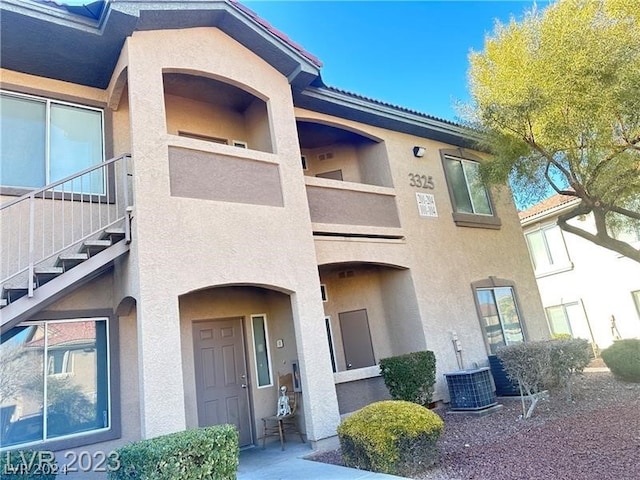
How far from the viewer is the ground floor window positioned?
1191 centimetres

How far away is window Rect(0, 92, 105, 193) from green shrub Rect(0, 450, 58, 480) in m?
4.36

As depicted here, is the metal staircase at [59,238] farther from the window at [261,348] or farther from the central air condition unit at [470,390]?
the central air condition unit at [470,390]

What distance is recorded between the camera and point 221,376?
8922 mm

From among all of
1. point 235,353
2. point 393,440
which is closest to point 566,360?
point 393,440

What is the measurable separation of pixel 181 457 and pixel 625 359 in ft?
38.6

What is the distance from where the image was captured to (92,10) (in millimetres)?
7332

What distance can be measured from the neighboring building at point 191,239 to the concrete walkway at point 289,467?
0.56 meters

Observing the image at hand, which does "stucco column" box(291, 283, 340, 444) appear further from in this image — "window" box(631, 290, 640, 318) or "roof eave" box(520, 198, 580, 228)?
"window" box(631, 290, 640, 318)

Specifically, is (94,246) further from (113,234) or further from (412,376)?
(412,376)

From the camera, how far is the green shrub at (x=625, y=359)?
1135 centimetres

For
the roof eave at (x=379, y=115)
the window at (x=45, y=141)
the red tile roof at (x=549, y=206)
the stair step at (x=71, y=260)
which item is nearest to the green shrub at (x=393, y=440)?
the stair step at (x=71, y=260)

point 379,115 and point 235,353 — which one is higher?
point 379,115

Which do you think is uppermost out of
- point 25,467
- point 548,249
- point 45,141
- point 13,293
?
point 45,141

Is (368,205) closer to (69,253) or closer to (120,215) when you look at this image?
(120,215)
